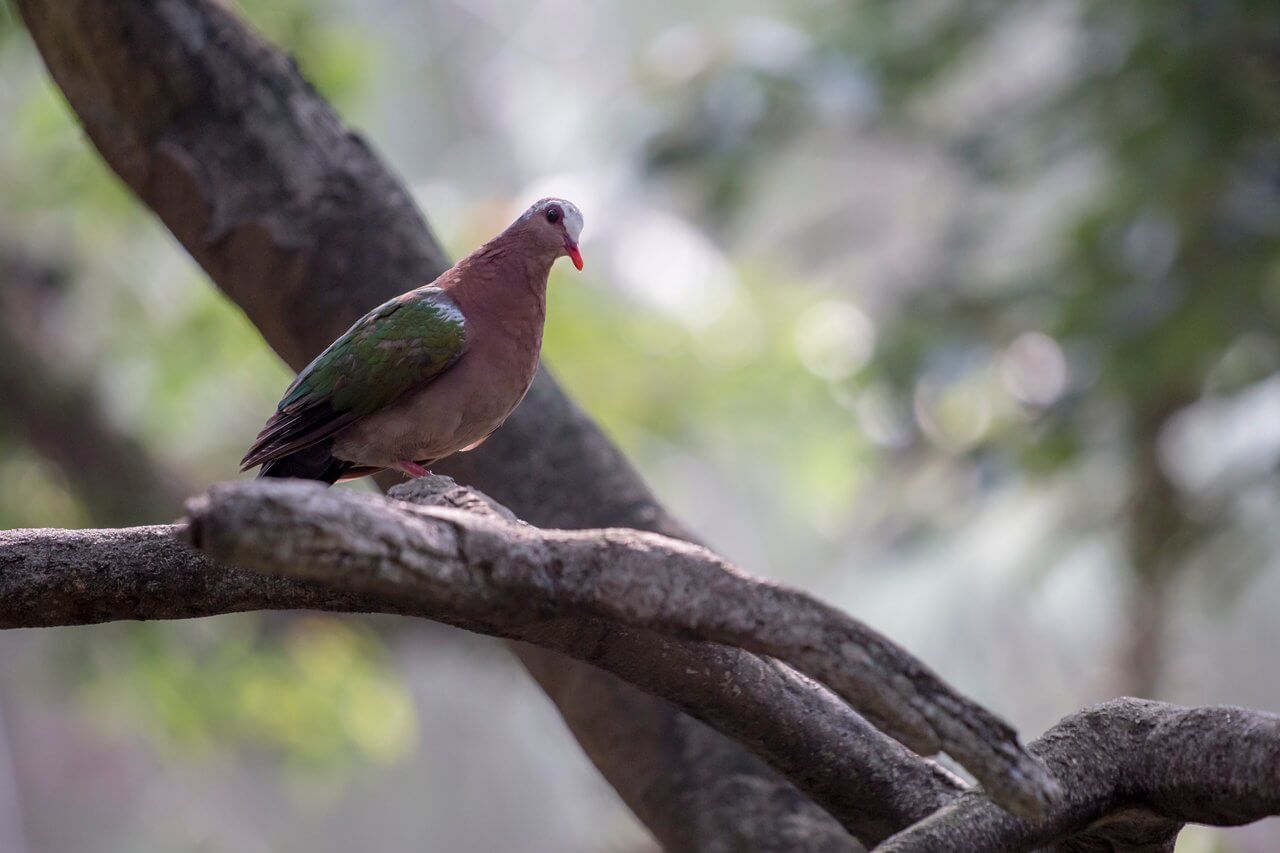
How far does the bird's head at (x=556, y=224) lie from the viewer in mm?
3312

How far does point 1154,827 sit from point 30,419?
268 inches

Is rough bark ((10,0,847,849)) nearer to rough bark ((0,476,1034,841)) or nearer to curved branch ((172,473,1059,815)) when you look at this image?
rough bark ((0,476,1034,841))

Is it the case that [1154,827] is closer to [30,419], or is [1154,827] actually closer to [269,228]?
[269,228]

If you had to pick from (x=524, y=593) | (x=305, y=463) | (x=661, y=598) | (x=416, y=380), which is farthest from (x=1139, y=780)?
(x=305, y=463)

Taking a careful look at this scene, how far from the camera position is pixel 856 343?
10.5 metres

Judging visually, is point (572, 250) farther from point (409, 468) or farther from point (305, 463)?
point (305, 463)

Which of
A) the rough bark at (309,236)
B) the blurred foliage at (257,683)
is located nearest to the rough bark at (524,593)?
the rough bark at (309,236)

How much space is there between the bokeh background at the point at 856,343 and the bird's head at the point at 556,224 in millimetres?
2512

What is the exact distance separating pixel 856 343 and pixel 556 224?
294 inches

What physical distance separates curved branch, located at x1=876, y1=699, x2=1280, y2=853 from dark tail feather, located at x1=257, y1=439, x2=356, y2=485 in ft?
5.61

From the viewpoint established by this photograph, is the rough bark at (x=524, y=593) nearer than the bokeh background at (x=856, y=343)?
Yes

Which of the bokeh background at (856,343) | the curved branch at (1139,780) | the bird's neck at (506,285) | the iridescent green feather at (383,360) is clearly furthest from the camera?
the bokeh background at (856,343)

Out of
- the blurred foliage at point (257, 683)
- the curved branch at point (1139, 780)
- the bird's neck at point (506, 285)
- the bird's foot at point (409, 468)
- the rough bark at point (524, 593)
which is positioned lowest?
the curved branch at point (1139, 780)

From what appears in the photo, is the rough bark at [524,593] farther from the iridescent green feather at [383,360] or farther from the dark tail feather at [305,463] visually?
the dark tail feather at [305,463]
